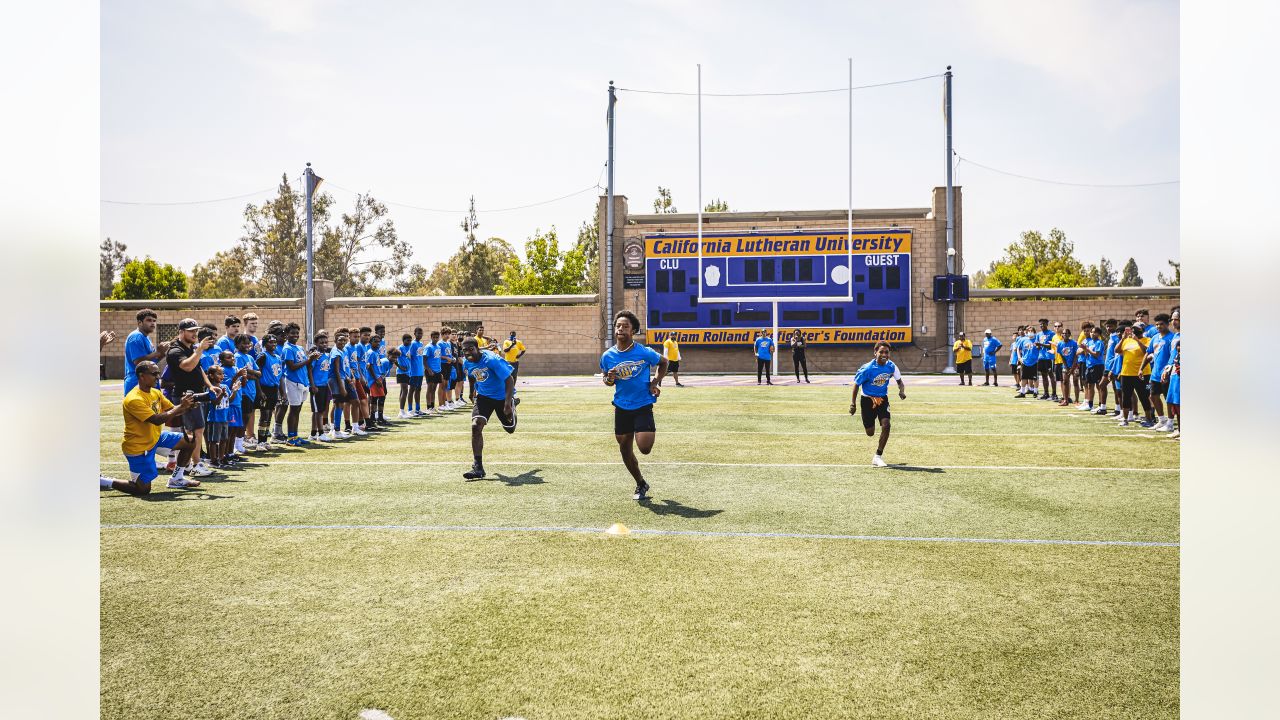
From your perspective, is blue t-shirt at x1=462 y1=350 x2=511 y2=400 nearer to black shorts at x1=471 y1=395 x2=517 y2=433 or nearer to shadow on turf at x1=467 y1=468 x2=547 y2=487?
black shorts at x1=471 y1=395 x2=517 y2=433

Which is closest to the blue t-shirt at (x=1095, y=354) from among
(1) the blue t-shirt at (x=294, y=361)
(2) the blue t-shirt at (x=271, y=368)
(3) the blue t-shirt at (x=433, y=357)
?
(3) the blue t-shirt at (x=433, y=357)

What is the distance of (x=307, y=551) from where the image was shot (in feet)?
21.4

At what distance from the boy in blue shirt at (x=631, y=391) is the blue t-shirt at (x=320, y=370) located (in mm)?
7174

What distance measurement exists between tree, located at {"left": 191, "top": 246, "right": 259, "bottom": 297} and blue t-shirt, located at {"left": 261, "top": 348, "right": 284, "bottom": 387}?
55554 mm

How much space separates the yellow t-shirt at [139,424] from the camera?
27.2 feet

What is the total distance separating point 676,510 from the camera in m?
8.10

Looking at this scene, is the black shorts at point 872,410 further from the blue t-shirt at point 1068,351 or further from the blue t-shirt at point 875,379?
the blue t-shirt at point 1068,351

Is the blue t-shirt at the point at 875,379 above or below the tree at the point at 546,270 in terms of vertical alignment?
below

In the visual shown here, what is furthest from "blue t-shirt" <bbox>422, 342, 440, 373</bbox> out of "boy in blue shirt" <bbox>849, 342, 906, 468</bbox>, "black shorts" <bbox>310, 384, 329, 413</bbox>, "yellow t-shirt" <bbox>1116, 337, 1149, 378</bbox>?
"yellow t-shirt" <bbox>1116, 337, 1149, 378</bbox>

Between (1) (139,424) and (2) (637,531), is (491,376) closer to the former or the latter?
(1) (139,424)

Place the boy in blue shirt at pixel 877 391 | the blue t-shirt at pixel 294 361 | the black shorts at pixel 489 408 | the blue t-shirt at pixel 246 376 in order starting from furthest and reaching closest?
the blue t-shirt at pixel 294 361, the blue t-shirt at pixel 246 376, the boy in blue shirt at pixel 877 391, the black shorts at pixel 489 408

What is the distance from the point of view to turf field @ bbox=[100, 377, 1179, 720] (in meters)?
3.94

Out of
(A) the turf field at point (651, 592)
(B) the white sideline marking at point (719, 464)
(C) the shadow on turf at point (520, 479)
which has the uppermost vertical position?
(B) the white sideline marking at point (719, 464)

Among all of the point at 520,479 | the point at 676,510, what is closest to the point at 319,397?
the point at 520,479
